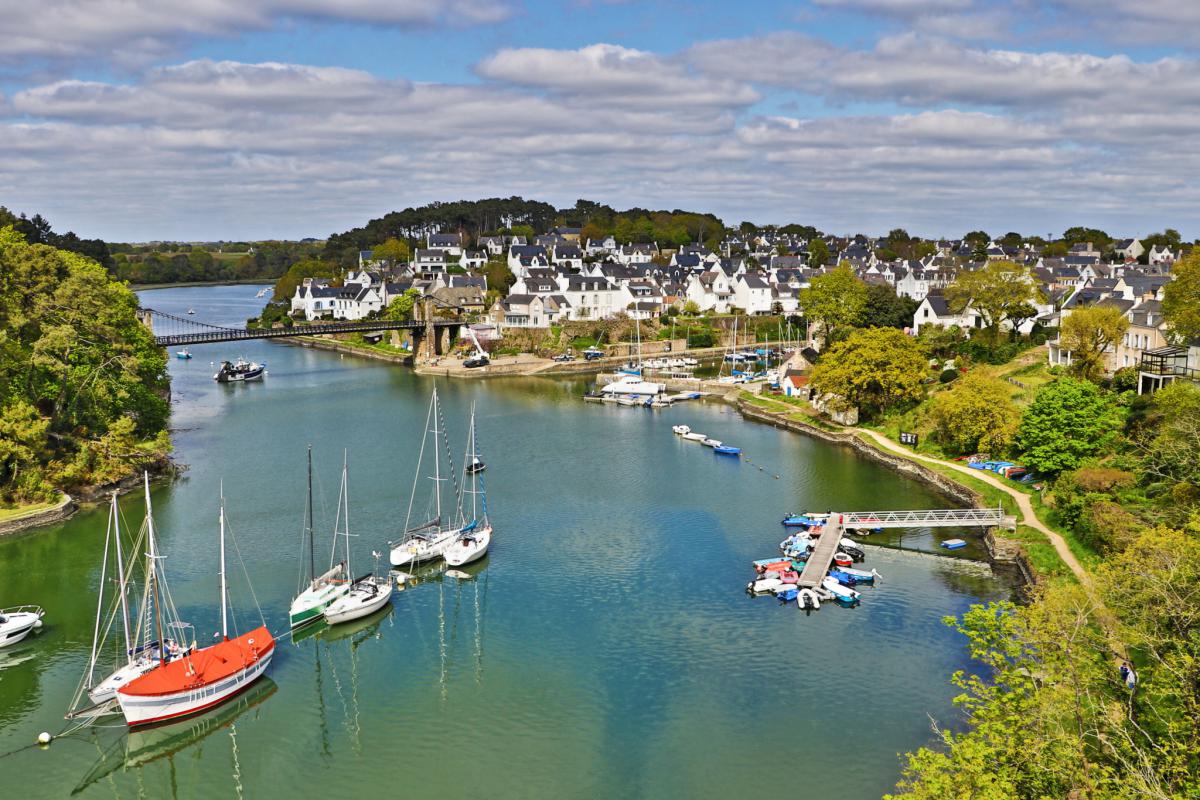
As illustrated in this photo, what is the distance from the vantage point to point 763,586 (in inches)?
1300

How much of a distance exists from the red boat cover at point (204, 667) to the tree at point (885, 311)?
6167 cm

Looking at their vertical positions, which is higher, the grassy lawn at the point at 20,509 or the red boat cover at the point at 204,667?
the grassy lawn at the point at 20,509

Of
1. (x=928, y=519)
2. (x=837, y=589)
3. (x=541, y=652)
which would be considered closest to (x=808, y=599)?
(x=837, y=589)

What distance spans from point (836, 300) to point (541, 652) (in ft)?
188

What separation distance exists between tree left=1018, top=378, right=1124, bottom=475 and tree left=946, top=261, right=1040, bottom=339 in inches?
→ 915

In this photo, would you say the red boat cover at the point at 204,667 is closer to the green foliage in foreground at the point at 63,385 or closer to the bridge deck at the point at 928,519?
the green foliage in foreground at the point at 63,385

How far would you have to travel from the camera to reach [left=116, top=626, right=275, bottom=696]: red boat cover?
24719 millimetres

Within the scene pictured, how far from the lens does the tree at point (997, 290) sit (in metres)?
64.4

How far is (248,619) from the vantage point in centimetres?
3056

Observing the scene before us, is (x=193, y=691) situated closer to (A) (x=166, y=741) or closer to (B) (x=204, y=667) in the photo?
(B) (x=204, y=667)

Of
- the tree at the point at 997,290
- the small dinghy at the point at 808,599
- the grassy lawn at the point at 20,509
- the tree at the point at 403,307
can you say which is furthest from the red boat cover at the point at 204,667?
the tree at the point at 403,307

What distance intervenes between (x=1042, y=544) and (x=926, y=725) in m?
12.7

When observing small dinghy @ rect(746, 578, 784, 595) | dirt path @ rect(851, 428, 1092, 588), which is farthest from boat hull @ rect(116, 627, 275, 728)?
dirt path @ rect(851, 428, 1092, 588)

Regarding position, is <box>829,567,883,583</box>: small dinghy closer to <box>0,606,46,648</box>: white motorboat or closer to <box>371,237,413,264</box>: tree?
<box>0,606,46,648</box>: white motorboat
